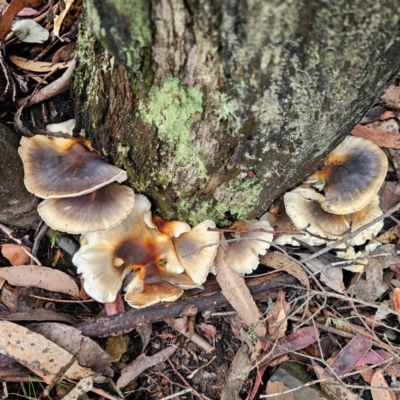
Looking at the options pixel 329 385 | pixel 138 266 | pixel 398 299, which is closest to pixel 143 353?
pixel 138 266

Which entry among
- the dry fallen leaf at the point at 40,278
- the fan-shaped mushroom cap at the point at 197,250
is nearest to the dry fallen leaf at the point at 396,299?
the fan-shaped mushroom cap at the point at 197,250

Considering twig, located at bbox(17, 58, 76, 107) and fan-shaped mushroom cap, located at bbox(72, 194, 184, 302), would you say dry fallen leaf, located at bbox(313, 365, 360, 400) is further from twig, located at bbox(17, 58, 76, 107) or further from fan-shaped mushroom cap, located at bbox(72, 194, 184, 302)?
twig, located at bbox(17, 58, 76, 107)

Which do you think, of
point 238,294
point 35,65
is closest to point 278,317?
point 238,294

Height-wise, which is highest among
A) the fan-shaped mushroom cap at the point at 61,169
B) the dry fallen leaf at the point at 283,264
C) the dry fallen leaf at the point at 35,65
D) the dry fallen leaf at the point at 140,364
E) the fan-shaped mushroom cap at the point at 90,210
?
the dry fallen leaf at the point at 35,65

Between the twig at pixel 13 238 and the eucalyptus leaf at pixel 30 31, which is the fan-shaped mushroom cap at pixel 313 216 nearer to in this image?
the twig at pixel 13 238

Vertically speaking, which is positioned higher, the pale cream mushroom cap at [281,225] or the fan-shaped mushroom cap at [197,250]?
the fan-shaped mushroom cap at [197,250]

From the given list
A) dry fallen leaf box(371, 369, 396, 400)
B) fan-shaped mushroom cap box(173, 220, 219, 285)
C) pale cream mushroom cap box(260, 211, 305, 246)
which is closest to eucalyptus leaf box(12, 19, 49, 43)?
fan-shaped mushroom cap box(173, 220, 219, 285)

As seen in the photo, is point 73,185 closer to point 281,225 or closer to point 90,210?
point 90,210
